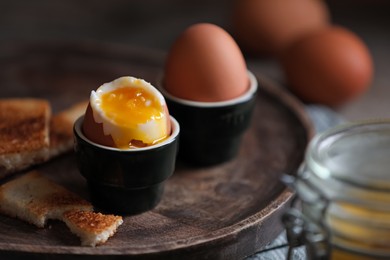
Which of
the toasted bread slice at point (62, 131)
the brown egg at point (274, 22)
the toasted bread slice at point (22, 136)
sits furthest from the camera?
the brown egg at point (274, 22)

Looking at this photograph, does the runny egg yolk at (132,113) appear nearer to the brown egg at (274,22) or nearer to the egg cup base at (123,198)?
the egg cup base at (123,198)

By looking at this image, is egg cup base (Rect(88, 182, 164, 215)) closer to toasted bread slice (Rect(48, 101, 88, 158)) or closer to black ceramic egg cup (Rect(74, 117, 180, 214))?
black ceramic egg cup (Rect(74, 117, 180, 214))

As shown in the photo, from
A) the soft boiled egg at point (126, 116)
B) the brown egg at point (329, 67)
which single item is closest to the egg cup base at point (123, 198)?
the soft boiled egg at point (126, 116)

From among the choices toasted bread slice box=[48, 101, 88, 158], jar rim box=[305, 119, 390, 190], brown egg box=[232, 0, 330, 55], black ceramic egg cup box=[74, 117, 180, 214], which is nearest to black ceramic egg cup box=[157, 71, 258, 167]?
black ceramic egg cup box=[74, 117, 180, 214]

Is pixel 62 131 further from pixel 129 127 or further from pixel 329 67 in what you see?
pixel 329 67

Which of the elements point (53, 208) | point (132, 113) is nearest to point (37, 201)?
point (53, 208)

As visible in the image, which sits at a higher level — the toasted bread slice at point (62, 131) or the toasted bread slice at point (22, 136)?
the toasted bread slice at point (22, 136)
